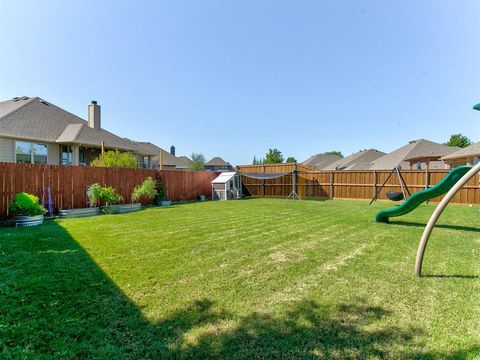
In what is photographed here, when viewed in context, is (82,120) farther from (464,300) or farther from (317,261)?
(464,300)

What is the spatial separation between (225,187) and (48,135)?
9.99 m

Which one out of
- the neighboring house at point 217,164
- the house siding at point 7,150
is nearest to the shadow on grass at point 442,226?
the house siding at point 7,150

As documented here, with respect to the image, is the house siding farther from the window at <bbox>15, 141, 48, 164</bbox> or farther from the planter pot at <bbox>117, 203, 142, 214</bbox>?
the planter pot at <bbox>117, 203, 142, 214</bbox>

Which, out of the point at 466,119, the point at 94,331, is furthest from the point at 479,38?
the point at 94,331

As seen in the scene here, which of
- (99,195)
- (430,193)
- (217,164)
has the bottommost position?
(99,195)

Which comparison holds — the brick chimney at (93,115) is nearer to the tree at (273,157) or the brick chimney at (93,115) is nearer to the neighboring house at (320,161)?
the tree at (273,157)

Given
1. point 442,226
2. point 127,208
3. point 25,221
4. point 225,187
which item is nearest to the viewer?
point 442,226

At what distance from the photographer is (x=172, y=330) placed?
2094 millimetres

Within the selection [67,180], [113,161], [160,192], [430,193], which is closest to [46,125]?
[113,161]

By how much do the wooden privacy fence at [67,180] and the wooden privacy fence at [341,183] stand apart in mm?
6270

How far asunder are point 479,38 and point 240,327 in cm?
1182

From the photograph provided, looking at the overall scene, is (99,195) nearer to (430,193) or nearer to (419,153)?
(430,193)

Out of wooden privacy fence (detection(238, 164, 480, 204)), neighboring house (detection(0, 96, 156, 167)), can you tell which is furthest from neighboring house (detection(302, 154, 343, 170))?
neighboring house (detection(0, 96, 156, 167))

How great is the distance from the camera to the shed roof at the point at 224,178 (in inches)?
644
